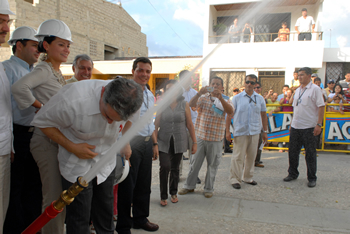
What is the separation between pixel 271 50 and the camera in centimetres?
1366

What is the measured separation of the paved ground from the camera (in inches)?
118

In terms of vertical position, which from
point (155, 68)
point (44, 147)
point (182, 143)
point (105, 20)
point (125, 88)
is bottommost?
point (182, 143)

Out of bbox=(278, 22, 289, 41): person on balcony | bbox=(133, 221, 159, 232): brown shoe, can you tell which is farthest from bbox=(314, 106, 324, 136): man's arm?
bbox=(278, 22, 289, 41): person on balcony

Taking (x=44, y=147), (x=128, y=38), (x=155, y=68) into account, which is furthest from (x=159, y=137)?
(x=128, y=38)

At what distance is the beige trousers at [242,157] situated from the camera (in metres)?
4.53

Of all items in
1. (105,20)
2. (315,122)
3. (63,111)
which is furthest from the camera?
(105,20)

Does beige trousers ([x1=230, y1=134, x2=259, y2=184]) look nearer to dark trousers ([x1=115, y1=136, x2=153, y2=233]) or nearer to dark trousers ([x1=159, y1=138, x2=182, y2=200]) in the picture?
dark trousers ([x1=159, y1=138, x2=182, y2=200])

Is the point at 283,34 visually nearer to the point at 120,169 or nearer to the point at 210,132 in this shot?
the point at 210,132

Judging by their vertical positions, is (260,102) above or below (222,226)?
above

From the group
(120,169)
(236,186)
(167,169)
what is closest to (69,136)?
(120,169)

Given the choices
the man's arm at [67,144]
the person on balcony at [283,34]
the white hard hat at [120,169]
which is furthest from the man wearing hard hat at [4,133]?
the person on balcony at [283,34]

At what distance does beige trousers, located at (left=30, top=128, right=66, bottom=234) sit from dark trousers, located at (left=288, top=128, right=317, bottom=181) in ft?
14.0

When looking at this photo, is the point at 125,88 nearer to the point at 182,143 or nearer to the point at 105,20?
the point at 182,143

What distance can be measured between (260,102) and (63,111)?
13.1 feet
